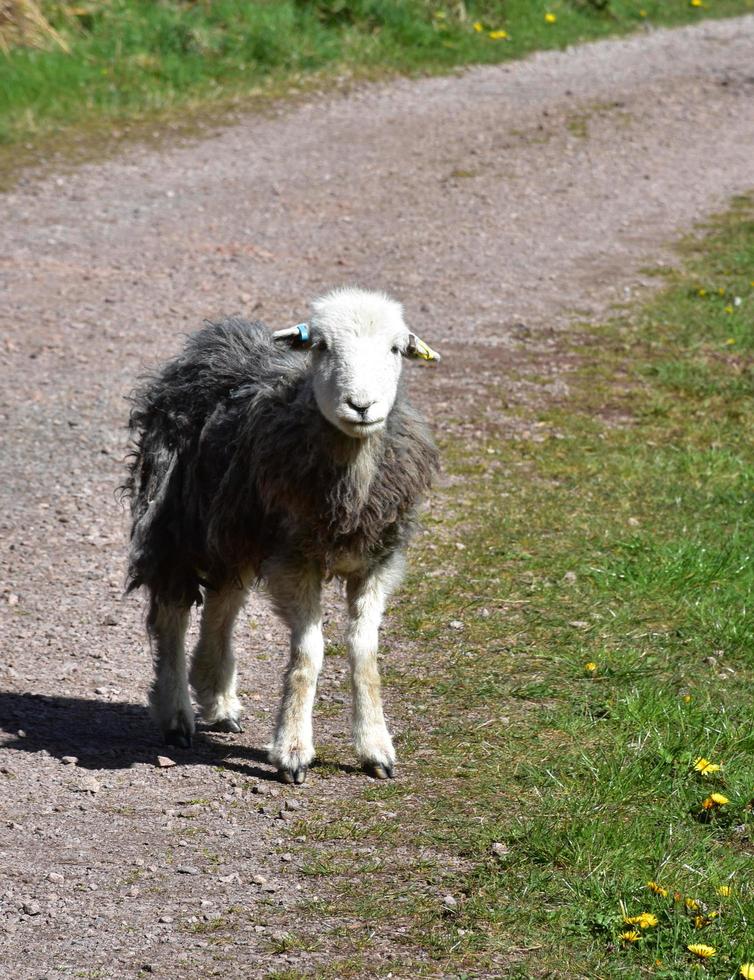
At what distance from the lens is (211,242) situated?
11406 millimetres

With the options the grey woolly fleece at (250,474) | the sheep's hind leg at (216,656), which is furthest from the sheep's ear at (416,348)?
the sheep's hind leg at (216,656)

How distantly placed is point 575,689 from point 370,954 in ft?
6.54

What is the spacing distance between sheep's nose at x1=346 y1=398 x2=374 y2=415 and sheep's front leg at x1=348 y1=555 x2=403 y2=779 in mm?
716

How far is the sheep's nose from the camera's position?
189 inches

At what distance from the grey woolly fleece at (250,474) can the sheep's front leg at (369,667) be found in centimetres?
8

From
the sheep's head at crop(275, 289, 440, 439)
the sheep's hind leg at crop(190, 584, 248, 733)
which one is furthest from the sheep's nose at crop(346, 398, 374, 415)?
the sheep's hind leg at crop(190, 584, 248, 733)

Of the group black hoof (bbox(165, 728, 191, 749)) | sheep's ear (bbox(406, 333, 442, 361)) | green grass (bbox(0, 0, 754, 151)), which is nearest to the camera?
sheep's ear (bbox(406, 333, 442, 361))

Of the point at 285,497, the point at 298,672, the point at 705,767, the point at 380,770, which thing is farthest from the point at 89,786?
the point at 705,767

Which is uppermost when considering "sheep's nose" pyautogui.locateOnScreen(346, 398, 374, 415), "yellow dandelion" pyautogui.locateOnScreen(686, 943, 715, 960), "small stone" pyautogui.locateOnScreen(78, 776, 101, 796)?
"sheep's nose" pyautogui.locateOnScreen(346, 398, 374, 415)

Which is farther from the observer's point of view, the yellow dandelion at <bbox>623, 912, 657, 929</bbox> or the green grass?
the green grass

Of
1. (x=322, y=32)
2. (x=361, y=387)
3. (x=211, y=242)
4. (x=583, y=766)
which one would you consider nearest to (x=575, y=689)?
(x=583, y=766)

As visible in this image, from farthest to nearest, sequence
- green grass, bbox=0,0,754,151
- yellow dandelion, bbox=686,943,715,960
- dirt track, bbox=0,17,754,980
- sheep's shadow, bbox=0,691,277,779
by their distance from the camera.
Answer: green grass, bbox=0,0,754,151 → sheep's shadow, bbox=0,691,277,779 → dirt track, bbox=0,17,754,980 → yellow dandelion, bbox=686,943,715,960

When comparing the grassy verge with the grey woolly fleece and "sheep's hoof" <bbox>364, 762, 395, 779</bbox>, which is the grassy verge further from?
the grey woolly fleece

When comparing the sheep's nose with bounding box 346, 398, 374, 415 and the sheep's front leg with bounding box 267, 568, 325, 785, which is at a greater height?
the sheep's nose with bounding box 346, 398, 374, 415
